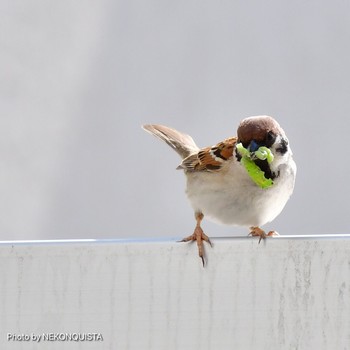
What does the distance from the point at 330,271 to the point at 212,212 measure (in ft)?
1.95

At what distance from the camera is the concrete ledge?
651 mm

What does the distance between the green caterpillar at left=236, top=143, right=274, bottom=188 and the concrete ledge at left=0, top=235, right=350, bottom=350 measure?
40 cm

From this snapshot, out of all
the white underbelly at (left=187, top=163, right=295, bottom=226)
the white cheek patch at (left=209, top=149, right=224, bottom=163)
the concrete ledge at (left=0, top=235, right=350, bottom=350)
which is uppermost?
the white cheek patch at (left=209, top=149, right=224, bottom=163)

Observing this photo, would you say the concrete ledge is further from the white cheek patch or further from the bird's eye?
the white cheek patch

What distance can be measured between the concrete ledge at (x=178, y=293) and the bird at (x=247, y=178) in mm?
362

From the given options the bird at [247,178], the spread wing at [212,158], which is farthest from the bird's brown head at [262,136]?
the spread wing at [212,158]

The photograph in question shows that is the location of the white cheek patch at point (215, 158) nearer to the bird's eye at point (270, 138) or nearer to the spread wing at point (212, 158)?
the spread wing at point (212, 158)

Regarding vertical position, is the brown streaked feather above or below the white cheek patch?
above

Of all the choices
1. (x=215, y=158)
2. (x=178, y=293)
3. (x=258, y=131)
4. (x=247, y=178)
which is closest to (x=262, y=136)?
(x=258, y=131)

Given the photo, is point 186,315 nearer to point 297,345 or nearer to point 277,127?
point 297,345

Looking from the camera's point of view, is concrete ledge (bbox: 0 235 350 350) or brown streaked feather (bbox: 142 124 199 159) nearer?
concrete ledge (bbox: 0 235 350 350)

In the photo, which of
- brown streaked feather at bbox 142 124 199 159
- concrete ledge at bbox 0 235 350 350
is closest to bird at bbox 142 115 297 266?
brown streaked feather at bbox 142 124 199 159

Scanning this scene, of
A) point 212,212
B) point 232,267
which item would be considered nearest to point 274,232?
point 212,212

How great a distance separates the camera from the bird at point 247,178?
43.3 inches
